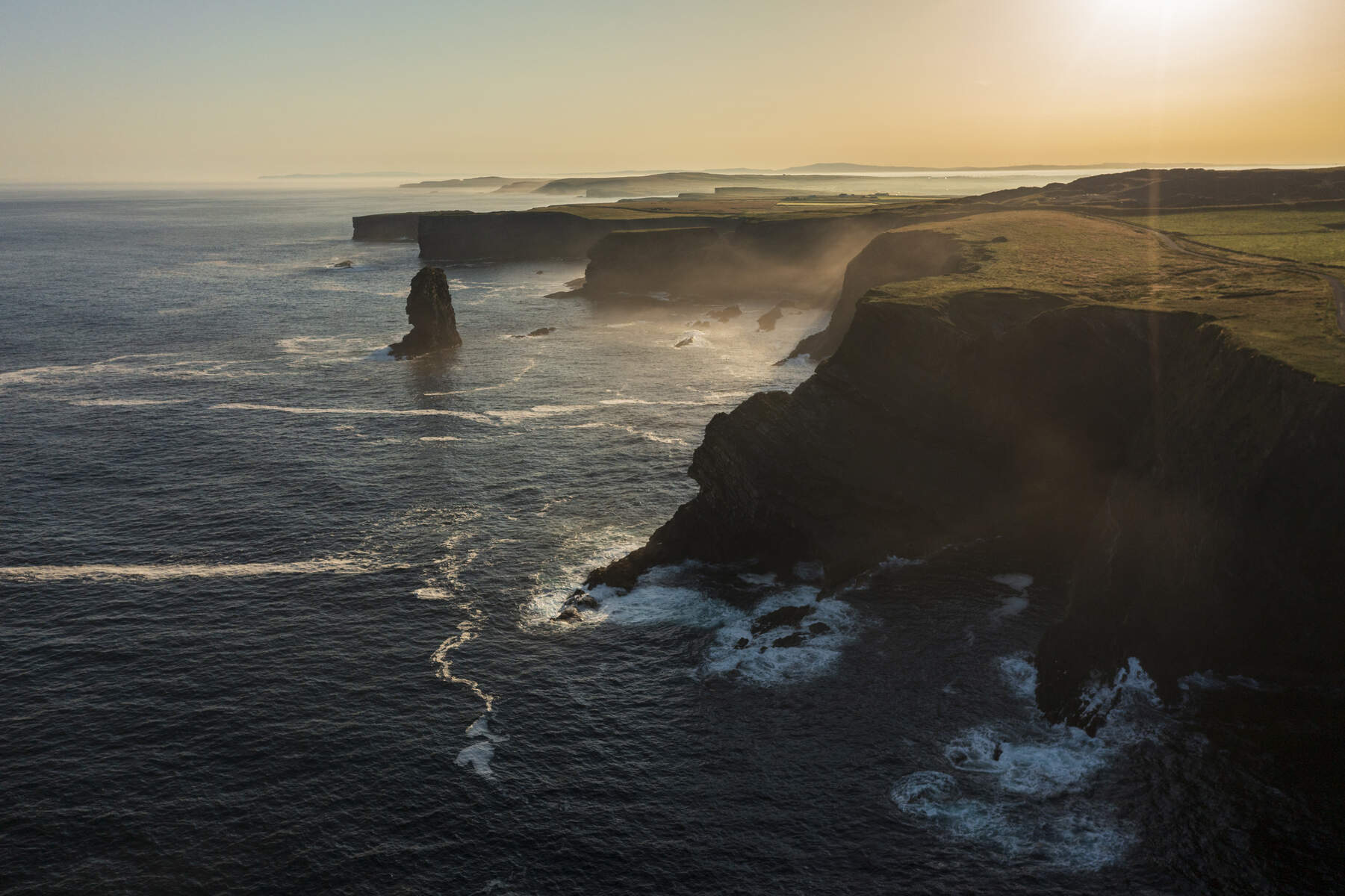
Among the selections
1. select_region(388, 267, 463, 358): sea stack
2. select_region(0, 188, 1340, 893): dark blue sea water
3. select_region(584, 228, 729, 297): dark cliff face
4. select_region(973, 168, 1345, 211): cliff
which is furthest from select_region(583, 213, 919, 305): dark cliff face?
select_region(0, 188, 1340, 893): dark blue sea water

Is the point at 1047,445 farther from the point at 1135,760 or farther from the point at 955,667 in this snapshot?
the point at 1135,760

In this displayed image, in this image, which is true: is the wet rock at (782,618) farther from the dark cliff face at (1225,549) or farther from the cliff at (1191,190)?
the cliff at (1191,190)

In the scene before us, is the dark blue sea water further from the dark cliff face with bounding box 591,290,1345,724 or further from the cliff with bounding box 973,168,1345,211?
the cliff with bounding box 973,168,1345,211

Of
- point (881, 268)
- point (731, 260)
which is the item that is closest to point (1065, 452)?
point (881, 268)

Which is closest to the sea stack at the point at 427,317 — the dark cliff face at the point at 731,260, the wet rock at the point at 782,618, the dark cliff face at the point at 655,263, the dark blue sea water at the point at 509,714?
the dark blue sea water at the point at 509,714

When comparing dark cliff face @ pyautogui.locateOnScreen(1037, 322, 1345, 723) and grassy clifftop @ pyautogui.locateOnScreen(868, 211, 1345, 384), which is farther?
grassy clifftop @ pyautogui.locateOnScreen(868, 211, 1345, 384)

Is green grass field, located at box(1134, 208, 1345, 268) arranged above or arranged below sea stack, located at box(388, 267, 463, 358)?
above
